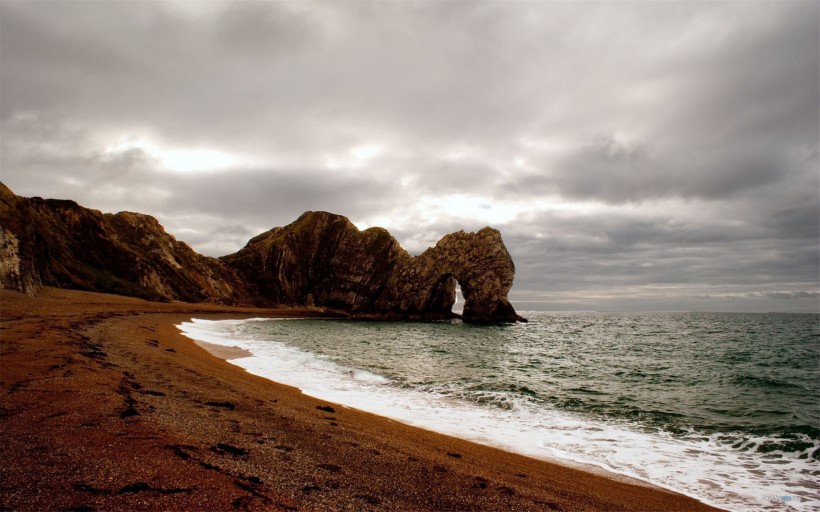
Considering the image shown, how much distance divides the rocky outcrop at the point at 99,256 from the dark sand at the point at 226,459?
42.6m

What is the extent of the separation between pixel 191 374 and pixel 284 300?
13409 centimetres

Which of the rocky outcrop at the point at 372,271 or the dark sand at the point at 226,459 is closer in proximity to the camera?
the dark sand at the point at 226,459

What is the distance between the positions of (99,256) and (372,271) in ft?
250

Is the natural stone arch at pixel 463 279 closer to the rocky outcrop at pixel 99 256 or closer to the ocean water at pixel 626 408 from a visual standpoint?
the rocky outcrop at pixel 99 256

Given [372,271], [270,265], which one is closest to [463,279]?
[372,271]

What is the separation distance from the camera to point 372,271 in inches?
5369

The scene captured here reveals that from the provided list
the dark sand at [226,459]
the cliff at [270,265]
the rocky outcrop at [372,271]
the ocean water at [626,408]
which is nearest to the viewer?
the dark sand at [226,459]

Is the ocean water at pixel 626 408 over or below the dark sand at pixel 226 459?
below

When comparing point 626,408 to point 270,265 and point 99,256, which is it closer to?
point 99,256

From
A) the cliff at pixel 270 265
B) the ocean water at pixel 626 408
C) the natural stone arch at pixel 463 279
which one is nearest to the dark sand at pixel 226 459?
the ocean water at pixel 626 408

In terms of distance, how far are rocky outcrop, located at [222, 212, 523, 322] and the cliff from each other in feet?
1.01

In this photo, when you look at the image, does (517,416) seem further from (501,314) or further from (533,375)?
(501,314)

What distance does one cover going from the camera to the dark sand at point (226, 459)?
424 centimetres

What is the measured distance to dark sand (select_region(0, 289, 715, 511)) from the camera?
4.24 meters
